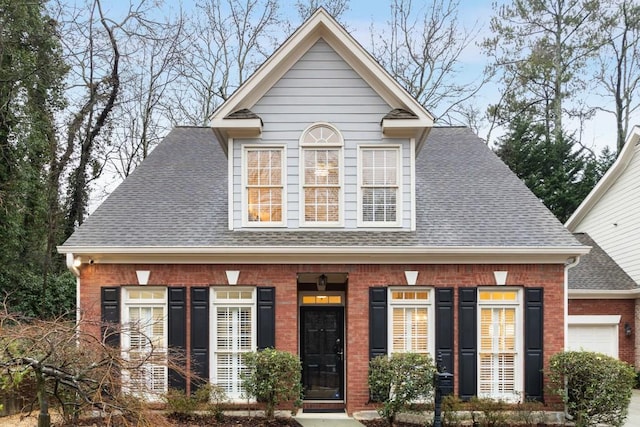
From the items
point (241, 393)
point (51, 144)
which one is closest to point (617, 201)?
point (241, 393)

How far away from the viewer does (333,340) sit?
10.6 metres

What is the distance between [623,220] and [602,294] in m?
2.70

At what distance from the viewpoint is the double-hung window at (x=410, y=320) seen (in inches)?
380

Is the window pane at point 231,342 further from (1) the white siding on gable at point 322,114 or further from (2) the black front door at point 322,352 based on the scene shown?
(1) the white siding on gable at point 322,114

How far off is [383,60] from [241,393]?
15710 millimetres

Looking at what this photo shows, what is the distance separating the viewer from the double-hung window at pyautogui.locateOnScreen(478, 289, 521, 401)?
31.4 feet

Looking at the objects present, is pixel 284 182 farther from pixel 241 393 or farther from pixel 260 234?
pixel 241 393

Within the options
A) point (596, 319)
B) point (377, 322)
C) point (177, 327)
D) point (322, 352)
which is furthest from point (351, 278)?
point (596, 319)

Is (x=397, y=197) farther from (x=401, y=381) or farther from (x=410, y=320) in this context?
(x=401, y=381)

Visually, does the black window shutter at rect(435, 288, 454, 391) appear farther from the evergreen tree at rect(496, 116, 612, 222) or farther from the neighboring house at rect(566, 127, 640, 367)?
the evergreen tree at rect(496, 116, 612, 222)

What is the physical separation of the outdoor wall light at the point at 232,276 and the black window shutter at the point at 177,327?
85cm

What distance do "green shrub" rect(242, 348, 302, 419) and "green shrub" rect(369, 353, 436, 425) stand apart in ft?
4.62

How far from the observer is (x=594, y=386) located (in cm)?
860

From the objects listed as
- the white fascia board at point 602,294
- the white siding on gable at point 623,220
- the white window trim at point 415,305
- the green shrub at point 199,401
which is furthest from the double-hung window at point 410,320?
the white siding on gable at point 623,220
